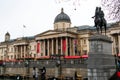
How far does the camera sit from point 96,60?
2145cm

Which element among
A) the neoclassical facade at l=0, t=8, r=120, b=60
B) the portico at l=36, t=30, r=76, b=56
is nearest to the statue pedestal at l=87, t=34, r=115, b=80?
the neoclassical facade at l=0, t=8, r=120, b=60

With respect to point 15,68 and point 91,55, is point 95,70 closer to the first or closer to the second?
point 91,55

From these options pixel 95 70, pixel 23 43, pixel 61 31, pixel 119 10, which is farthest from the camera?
pixel 23 43

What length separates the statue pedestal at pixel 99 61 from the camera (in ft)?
69.9


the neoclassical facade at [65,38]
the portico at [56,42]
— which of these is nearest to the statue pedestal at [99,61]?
the neoclassical facade at [65,38]

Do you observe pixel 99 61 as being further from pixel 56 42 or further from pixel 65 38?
pixel 56 42

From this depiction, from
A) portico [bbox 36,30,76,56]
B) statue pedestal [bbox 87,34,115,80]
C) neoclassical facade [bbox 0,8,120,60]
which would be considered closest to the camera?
statue pedestal [bbox 87,34,115,80]

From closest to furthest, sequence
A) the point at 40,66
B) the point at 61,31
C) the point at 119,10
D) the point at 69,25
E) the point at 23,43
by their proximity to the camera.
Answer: the point at 119,10, the point at 40,66, the point at 61,31, the point at 69,25, the point at 23,43

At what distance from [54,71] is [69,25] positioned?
46.4 meters

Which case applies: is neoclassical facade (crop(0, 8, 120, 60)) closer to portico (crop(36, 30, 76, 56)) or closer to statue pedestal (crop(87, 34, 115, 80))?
portico (crop(36, 30, 76, 56))

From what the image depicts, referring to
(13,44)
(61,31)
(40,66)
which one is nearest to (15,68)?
(40,66)

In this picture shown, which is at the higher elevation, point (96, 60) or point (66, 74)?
point (96, 60)

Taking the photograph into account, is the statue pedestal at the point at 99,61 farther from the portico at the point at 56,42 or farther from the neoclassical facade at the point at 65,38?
the portico at the point at 56,42

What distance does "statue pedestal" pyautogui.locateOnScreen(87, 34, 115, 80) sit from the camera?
21.3 m
